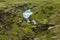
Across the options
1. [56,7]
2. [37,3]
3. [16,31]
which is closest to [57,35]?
[16,31]

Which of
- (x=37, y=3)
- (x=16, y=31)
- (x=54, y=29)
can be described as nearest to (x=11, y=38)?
(x=16, y=31)

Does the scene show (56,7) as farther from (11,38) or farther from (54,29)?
(11,38)

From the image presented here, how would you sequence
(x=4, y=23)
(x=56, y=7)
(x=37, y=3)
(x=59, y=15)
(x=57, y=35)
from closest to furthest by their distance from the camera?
(x=57, y=35), (x=4, y=23), (x=59, y=15), (x=56, y=7), (x=37, y=3)

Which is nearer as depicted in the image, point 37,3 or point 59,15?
point 59,15

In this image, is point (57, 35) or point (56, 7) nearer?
point (57, 35)

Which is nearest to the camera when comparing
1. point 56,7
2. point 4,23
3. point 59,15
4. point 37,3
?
point 4,23

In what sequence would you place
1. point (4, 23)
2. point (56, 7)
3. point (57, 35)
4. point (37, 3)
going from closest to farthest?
point (57, 35)
point (4, 23)
point (56, 7)
point (37, 3)

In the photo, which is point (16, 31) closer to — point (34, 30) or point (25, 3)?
point (34, 30)
